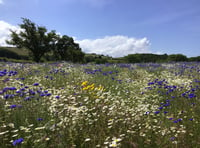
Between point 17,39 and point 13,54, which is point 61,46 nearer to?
point 17,39

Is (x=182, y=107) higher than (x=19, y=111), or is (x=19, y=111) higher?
(x=19, y=111)

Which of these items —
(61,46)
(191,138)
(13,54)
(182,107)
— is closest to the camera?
(191,138)

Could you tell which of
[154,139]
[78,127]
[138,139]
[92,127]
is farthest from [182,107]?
[78,127]

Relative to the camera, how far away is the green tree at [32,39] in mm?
37469

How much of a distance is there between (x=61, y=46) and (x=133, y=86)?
53461 millimetres

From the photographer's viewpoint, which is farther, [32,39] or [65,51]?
[65,51]

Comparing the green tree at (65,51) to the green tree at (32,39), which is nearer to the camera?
the green tree at (32,39)

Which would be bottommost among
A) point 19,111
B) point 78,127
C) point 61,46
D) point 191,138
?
point 191,138

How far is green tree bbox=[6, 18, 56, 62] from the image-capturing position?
37469mm

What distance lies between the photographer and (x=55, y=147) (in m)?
2.50

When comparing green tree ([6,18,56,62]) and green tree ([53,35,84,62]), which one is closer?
green tree ([6,18,56,62])

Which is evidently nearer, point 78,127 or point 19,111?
point 78,127

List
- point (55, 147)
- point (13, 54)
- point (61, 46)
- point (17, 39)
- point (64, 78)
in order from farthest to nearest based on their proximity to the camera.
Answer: point (13, 54) < point (61, 46) < point (17, 39) < point (64, 78) < point (55, 147)

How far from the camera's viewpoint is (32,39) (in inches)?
1480
